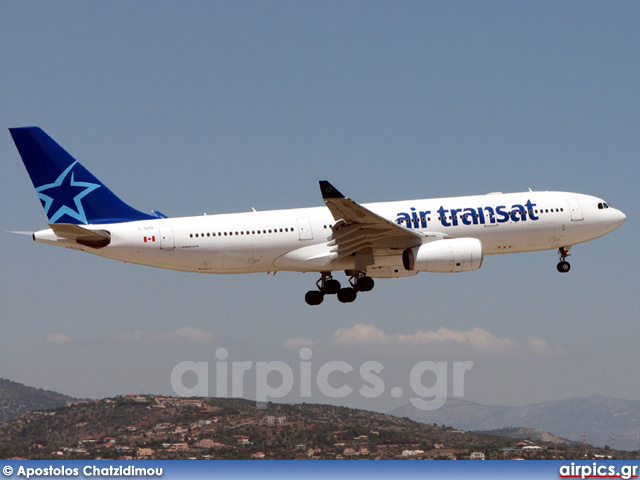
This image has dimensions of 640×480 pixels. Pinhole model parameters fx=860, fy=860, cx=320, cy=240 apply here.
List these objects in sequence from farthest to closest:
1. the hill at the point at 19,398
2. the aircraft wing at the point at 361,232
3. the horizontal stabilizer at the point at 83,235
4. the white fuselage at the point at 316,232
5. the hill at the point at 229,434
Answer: the hill at the point at 19,398, the hill at the point at 229,434, the white fuselage at the point at 316,232, the aircraft wing at the point at 361,232, the horizontal stabilizer at the point at 83,235

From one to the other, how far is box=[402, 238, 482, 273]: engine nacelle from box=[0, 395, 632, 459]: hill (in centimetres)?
3901

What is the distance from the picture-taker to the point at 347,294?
50.8 metres

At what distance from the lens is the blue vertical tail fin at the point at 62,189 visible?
48.2 metres

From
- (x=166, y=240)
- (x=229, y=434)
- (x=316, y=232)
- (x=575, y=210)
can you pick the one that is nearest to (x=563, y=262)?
(x=575, y=210)

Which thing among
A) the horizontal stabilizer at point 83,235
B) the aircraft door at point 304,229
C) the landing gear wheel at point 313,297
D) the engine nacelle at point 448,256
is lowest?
the landing gear wheel at point 313,297

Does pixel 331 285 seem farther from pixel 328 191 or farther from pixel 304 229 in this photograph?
pixel 328 191

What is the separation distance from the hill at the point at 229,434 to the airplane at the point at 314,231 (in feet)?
119

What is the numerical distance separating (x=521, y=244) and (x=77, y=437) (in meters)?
56.8

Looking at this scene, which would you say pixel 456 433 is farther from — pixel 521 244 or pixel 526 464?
pixel 521 244

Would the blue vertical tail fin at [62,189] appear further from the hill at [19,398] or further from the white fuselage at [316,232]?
the hill at [19,398]

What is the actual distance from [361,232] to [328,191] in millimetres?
5198

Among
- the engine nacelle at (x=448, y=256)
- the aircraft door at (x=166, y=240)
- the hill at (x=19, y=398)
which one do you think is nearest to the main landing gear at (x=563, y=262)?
the engine nacelle at (x=448, y=256)

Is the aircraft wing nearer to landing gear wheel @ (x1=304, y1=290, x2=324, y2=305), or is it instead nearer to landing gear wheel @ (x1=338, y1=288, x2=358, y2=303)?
landing gear wheel @ (x1=338, y1=288, x2=358, y2=303)

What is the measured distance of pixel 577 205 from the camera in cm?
5191
